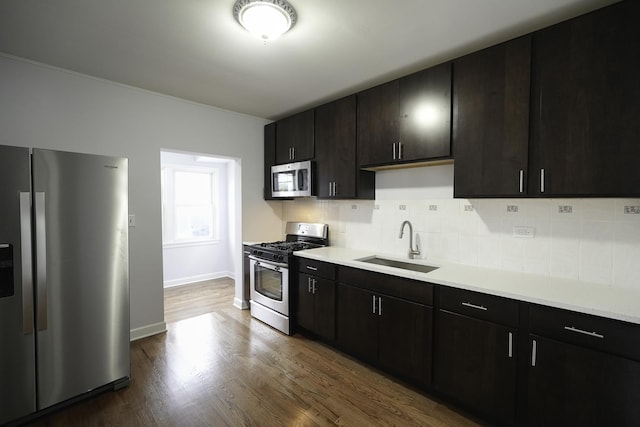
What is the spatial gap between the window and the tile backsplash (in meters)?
3.47

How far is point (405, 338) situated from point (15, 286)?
2.60m

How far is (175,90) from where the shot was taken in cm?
299

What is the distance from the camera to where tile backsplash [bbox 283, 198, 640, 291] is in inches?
71.3

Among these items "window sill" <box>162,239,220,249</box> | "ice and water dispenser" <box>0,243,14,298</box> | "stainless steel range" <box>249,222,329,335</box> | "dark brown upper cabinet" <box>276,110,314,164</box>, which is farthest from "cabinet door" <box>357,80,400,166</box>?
"window sill" <box>162,239,220,249</box>

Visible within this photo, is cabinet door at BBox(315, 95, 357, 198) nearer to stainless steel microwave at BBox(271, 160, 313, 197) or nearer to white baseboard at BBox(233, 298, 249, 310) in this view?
stainless steel microwave at BBox(271, 160, 313, 197)

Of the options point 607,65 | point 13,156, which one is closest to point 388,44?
point 607,65

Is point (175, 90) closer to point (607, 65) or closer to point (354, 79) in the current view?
point (354, 79)

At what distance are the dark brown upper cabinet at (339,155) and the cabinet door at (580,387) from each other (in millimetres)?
1877

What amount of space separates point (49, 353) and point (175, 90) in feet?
8.13

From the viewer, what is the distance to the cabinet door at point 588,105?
60.2 inches

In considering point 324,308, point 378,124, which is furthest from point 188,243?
point 378,124

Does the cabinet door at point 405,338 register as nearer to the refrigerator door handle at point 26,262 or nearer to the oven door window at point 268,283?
the oven door window at point 268,283

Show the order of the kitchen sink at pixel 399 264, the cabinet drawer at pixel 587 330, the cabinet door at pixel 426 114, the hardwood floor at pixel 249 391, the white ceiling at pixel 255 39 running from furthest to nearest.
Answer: the kitchen sink at pixel 399 264 → the cabinet door at pixel 426 114 → the hardwood floor at pixel 249 391 → the white ceiling at pixel 255 39 → the cabinet drawer at pixel 587 330

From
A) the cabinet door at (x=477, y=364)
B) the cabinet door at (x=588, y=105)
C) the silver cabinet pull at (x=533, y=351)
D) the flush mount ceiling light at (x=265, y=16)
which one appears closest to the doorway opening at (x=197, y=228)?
the flush mount ceiling light at (x=265, y=16)
